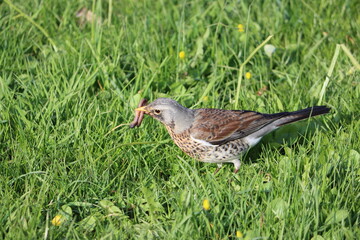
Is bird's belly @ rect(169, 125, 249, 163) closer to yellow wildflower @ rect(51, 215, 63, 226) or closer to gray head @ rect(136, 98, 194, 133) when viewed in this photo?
gray head @ rect(136, 98, 194, 133)

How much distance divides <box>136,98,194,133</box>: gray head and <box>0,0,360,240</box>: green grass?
0.21 meters

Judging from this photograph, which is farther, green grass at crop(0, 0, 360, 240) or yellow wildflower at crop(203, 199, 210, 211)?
green grass at crop(0, 0, 360, 240)

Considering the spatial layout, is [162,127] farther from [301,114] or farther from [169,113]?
[301,114]

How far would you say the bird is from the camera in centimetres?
503

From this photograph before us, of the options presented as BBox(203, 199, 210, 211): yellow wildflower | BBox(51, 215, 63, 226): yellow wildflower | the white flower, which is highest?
the white flower

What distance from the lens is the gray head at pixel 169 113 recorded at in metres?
5.01

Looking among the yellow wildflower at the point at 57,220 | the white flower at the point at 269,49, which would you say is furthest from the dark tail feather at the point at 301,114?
the yellow wildflower at the point at 57,220

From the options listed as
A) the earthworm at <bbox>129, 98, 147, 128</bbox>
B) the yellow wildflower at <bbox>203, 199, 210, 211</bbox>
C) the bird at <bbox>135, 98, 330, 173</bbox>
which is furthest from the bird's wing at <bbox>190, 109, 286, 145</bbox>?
the yellow wildflower at <bbox>203, 199, 210, 211</bbox>

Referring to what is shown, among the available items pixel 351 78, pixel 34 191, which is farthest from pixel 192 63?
pixel 34 191

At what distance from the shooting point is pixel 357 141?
5086 mm

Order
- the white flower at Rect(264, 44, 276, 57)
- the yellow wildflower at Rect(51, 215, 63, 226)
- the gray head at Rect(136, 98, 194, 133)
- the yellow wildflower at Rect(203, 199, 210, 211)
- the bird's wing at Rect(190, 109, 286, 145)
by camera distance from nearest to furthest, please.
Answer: the yellow wildflower at Rect(203, 199, 210, 211)
the yellow wildflower at Rect(51, 215, 63, 226)
the gray head at Rect(136, 98, 194, 133)
the bird's wing at Rect(190, 109, 286, 145)
the white flower at Rect(264, 44, 276, 57)

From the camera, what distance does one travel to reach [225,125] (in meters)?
5.17

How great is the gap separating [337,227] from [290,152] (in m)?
0.99

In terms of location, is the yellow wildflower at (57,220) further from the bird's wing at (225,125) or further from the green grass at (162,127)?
the bird's wing at (225,125)
